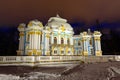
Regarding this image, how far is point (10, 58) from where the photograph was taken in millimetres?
14719

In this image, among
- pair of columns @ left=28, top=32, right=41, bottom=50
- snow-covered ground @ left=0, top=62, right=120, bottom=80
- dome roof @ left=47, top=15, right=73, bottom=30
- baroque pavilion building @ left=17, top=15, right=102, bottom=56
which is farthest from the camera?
dome roof @ left=47, top=15, right=73, bottom=30

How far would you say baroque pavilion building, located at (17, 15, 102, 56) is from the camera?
24.9 metres

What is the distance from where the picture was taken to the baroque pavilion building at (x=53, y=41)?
81.6 ft

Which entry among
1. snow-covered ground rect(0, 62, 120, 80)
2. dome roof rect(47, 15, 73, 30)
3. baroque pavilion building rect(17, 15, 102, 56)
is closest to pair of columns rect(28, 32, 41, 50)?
baroque pavilion building rect(17, 15, 102, 56)

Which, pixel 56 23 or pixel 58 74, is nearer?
pixel 58 74

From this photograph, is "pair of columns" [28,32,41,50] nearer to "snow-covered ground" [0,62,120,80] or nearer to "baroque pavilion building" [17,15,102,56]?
"baroque pavilion building" [17,15,102,56]

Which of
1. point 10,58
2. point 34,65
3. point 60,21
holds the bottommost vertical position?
point 34,65

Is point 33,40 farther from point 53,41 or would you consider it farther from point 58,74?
point 58,74

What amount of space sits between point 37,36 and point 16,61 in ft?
35.8

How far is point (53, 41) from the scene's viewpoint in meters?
31.3

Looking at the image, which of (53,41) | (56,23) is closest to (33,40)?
(53,41)

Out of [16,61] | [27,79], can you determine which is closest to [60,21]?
[16,61]

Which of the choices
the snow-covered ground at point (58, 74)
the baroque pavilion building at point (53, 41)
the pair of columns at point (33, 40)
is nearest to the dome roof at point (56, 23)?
the baroque pavilion building at point (53, 41)

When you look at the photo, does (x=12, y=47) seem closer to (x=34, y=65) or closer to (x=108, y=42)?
(x=34, y=65)
